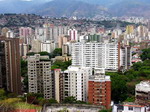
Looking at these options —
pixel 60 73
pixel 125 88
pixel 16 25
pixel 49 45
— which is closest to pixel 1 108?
pixel 60 73

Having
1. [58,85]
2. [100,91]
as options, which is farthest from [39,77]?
[100,91]

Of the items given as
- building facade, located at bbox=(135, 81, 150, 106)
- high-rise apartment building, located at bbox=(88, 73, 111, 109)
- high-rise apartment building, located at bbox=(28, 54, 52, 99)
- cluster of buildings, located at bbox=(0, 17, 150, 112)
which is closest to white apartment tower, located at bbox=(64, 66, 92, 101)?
cluster of buildings, located at bbox=(0, 17, 150, 112)

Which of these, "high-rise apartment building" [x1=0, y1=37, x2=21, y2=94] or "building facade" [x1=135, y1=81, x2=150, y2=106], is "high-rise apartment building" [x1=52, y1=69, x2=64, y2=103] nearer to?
"high-rise apartment building" [x1=0, y1=37, x2=21, y2=94]

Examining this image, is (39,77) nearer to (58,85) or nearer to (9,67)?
(58,85)

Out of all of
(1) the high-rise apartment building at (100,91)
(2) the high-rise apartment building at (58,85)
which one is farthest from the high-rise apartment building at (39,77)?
(1) the high-rise apartment building at (100,91)

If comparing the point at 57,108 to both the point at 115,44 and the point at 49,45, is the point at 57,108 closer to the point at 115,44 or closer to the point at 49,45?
the point at 115,44

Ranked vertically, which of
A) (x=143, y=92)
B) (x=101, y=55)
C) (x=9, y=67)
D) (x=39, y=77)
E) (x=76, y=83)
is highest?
(x=101, y=55)
